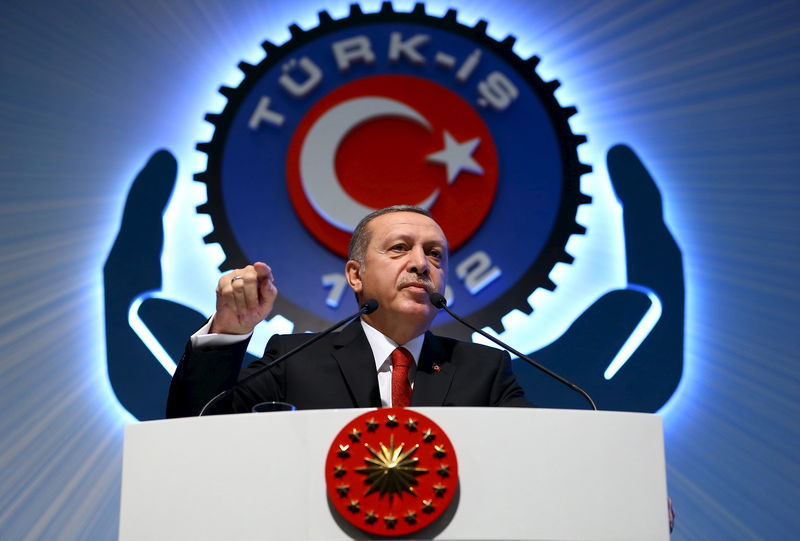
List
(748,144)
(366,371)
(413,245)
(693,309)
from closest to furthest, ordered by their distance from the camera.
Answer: (366,371)
(413,245)
(693,309)
(748,144)

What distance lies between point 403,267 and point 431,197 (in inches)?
31.8

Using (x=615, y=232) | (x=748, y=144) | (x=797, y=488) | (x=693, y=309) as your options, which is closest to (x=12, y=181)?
(x=615, y=232)

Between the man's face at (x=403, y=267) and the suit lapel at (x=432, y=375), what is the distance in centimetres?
7

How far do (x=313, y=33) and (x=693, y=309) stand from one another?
1.58 meters

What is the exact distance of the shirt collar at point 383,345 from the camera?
1829 mm

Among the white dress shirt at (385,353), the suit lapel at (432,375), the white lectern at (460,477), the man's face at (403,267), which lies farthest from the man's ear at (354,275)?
the white lectern at (460,477)

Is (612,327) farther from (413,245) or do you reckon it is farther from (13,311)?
(13,311)

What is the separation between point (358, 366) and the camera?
1.75 meters

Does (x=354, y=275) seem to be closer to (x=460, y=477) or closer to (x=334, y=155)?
(x=334, y=155)

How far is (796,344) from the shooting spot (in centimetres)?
260

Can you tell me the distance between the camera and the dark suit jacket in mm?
1512

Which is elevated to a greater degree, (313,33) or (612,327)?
(313,33)

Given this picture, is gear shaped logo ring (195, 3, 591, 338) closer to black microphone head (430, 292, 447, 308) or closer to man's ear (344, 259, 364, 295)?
man's ear (344, 259, 364, 295)

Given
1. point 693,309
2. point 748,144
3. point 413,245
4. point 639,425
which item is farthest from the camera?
point 748,144
